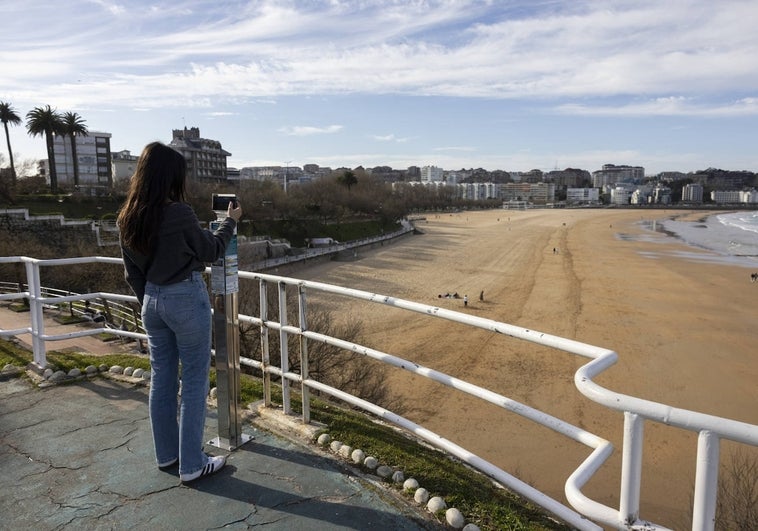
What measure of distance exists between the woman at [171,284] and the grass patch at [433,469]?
0.99m

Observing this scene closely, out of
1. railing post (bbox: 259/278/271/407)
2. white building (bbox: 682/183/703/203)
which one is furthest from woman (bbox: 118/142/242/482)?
white building (bbox: 682/183/703/203)

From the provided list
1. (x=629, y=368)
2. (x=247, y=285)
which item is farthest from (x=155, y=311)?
(x=629, y=368)

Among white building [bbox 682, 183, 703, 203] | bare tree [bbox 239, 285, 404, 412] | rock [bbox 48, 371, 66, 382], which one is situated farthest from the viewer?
white building [bbox 682, 183, 703, 203]

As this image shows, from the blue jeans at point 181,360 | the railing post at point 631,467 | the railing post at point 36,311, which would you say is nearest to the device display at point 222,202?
the blue jeans at point 181,360

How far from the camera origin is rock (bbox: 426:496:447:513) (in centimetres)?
289

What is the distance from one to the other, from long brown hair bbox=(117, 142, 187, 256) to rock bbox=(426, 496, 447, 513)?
2.09 metres

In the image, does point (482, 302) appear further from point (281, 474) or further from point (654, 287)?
point (281, 474)

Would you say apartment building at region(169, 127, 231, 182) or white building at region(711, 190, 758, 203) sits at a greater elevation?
apartment building at region(169, 127, 231, 182)

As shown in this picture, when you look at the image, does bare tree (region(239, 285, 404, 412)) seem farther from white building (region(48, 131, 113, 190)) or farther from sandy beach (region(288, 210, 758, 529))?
white building (region(48, 131, 113, 190))

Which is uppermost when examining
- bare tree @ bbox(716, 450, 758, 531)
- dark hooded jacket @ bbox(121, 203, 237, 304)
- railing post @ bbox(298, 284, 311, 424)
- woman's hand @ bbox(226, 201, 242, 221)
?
woman's hand @ bbox(226, 201, 242, 221)

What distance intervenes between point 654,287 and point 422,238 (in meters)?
36.8

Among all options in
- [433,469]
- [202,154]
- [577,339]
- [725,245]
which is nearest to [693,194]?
[725,245]

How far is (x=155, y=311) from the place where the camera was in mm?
3039

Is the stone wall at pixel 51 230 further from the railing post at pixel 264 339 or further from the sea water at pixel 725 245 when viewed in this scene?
the sea water at pixel 725 245
